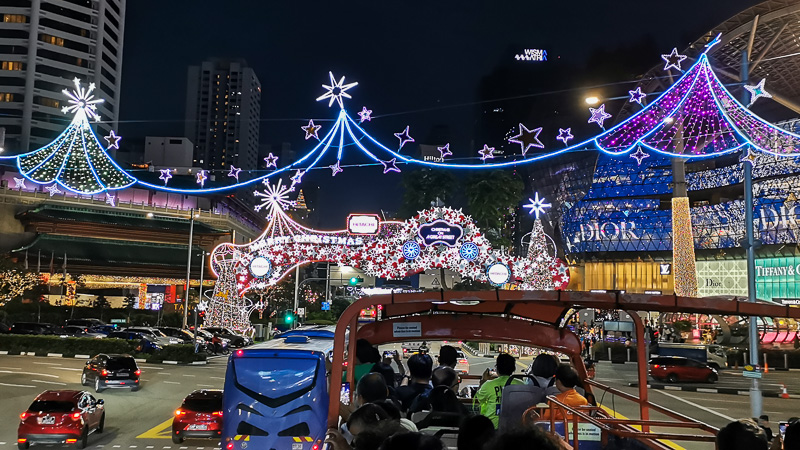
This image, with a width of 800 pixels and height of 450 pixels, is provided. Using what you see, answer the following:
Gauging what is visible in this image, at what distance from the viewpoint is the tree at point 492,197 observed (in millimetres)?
56781

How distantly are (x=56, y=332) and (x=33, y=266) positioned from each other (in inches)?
582

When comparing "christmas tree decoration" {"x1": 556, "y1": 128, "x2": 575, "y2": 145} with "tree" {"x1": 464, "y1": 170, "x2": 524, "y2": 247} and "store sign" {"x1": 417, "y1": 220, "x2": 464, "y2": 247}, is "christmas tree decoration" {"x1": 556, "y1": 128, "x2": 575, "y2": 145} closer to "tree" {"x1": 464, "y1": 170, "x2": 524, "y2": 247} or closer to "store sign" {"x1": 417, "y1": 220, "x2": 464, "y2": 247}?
"store sign" {"x1": 417, "y1": 220, "x2": 464, "y2": 247}

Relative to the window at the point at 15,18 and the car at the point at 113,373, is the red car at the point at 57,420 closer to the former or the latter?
the car at the point at 113,373

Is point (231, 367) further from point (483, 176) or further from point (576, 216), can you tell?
point (576, 216)

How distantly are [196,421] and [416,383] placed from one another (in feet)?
35.0

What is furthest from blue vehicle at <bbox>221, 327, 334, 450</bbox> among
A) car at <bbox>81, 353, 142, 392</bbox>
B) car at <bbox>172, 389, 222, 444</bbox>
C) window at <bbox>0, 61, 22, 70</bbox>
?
window at <bbox>0, 61, 22, 70</bbox>

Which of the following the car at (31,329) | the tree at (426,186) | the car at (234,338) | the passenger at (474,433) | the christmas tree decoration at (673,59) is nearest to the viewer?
the passenger at (474,433)

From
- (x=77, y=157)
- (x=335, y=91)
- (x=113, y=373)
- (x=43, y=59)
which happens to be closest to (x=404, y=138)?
(x=335, y=91)

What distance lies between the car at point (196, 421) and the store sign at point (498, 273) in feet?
61.6

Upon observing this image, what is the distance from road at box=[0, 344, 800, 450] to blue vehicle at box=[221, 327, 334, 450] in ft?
16.1

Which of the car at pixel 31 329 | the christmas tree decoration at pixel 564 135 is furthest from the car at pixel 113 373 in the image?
the car at pixel 31 329

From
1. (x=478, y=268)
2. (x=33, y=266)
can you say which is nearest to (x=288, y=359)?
(x=478, y=268)

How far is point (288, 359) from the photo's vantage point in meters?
13.7

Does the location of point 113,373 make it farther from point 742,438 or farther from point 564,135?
point 742,438
